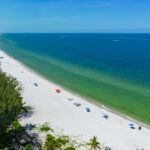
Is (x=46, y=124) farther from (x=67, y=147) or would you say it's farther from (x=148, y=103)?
(x=148, y=103)

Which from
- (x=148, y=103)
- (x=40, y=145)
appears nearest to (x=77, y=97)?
(x=148, y=103)

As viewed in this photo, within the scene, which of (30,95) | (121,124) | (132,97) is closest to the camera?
(121,124)

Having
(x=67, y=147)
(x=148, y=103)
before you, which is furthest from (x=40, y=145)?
(x=148, y=103)

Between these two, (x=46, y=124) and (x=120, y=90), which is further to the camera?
(x=120, y=90)

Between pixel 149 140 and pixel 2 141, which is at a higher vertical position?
pixel 2 141

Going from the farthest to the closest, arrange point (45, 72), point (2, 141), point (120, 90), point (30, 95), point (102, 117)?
1. point (45, 72)
2. point (120, 90)
3. point (30, 95)
4. point (102, 117)
5. point (2, 141)

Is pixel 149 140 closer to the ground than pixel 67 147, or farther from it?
closer to the ground

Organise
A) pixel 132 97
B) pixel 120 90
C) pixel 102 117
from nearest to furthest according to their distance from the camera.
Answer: pixel 102 117 < pixel 132 97 < pixel 120 90

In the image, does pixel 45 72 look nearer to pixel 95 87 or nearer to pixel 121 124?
pixel 95 87

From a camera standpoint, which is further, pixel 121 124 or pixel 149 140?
pixel 121 124
